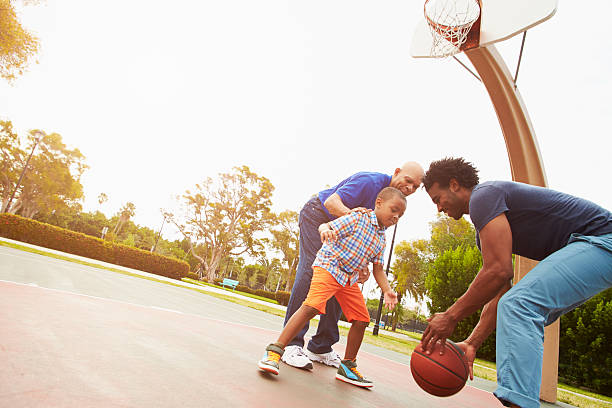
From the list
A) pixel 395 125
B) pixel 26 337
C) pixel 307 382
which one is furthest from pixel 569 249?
pixel 395 125

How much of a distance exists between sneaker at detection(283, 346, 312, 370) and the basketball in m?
1.06

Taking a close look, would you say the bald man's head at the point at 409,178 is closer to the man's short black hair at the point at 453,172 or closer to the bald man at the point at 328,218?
the bald man at the point at 328,218

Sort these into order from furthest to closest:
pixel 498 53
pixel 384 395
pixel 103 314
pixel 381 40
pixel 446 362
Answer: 1. pixel 381 40
2. pixel 498 53
3. pixel 103 314
4. pixel 384 395
5. pixel 446 362

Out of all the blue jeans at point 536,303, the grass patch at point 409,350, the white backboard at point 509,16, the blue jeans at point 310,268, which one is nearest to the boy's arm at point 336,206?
the blue jeans at point 310,268

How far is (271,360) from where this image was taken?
2.53 m

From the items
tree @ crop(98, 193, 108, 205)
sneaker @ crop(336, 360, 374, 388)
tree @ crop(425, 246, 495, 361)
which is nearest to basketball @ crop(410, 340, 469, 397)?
sneaker @ crop(336, 360, 374, 388)

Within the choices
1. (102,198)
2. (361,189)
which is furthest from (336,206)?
(102,198)

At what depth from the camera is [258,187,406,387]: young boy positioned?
9.21 feet

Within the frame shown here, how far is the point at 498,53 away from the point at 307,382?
5.96 metres

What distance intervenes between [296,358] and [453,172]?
6.70ft

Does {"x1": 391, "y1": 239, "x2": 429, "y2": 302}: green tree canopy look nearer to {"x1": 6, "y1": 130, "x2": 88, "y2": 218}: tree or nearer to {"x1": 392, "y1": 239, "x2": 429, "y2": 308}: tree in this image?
{"x1": 392, "y1": 239, "x2": 429, "y2": 308}: tree

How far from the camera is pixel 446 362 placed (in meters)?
2.26

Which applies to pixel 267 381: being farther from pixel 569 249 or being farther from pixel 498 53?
pixel 498 53

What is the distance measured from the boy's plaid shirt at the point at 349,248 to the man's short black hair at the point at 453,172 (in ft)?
2.24
